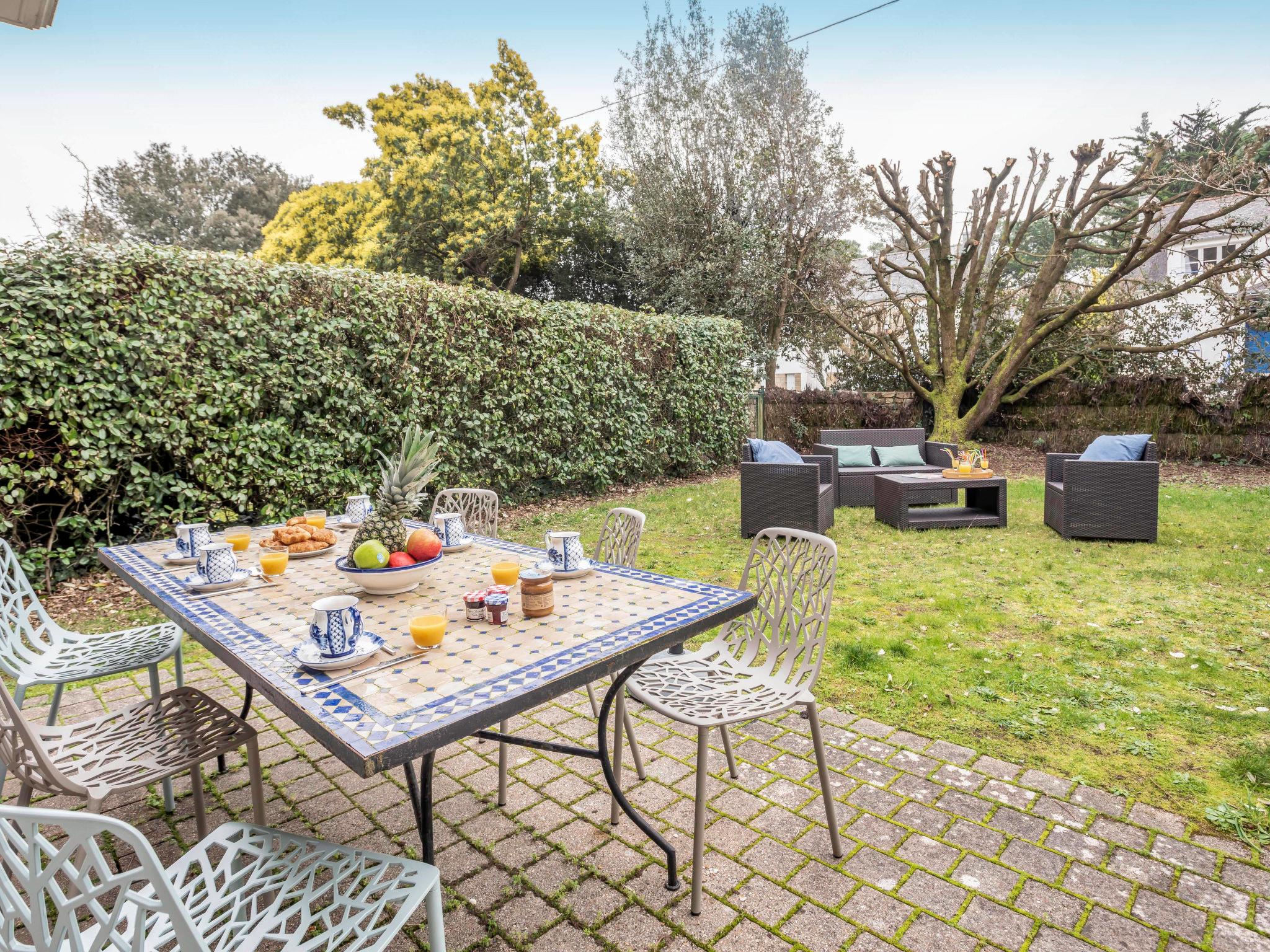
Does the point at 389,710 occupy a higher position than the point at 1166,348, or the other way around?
the point at 1166,348

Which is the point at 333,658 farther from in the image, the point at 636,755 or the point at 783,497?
the point at 783,497

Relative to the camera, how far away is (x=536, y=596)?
185 centimetres

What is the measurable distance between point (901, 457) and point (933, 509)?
1.24 meters

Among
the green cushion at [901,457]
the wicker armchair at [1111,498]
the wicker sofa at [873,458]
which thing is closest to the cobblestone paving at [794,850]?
the wicker armchair at [1111,498]

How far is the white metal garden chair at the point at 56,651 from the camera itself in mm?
2301

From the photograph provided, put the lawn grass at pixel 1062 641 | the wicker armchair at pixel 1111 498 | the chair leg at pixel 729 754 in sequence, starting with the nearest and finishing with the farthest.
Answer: the chair leg at pixel 729 754 < the lawn grass at pixel 1062 641 < the wicker armchair at pixel 1111 498

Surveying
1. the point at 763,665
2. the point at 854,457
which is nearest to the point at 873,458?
the point at 854,457

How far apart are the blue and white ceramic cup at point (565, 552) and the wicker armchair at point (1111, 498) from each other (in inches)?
210

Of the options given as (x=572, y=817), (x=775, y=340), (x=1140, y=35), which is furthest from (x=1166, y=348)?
(x=572, y=817)

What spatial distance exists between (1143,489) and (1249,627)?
2.19 m

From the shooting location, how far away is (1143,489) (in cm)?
566

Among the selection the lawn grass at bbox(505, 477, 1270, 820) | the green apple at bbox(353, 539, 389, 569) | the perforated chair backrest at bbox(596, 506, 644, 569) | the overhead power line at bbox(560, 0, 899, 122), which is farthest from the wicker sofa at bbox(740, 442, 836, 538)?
the overhead power line at bbox(560, 0, 899, 122)

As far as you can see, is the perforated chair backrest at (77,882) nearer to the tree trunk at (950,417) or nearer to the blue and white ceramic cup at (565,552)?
the blue and white ceramic cup at (565,552)

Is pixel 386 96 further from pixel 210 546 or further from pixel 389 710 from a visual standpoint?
pixel 389 710
